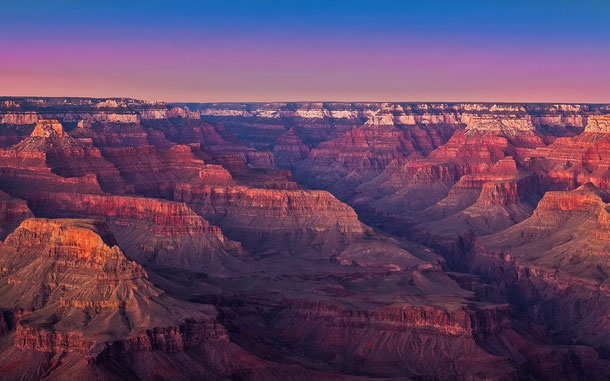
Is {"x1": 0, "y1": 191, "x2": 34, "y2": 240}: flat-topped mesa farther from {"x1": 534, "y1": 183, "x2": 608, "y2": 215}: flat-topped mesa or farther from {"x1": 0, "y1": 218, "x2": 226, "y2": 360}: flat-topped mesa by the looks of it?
{"x1": 534, "y1": 183, "x2": 608, "y2": 215}: flat-topped mesa

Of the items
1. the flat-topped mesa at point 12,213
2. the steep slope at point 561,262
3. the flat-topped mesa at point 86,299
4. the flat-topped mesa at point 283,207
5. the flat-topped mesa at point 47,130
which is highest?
the flat-topped mesa at point 47,130

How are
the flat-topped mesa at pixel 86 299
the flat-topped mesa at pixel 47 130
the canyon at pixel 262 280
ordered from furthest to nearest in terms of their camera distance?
the flat-topped mesa at pixel 47 130
the canyon at pixel 262 280
the flat-topped mesa at pixel 86 299

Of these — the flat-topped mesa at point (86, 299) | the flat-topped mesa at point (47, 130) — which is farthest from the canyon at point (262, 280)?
the flat-topped mesa at point (47, 130)

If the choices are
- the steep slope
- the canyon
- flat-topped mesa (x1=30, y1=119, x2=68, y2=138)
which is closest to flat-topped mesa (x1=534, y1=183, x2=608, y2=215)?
the steep slope

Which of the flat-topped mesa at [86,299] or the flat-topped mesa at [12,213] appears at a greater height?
the flat-topped mesa at [86,299]

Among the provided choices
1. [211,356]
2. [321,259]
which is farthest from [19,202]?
[211,356]

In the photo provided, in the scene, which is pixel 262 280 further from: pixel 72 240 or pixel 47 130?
pixel 47 130

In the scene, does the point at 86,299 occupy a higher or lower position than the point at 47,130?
lower

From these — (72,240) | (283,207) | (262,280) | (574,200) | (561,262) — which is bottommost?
(561,262)

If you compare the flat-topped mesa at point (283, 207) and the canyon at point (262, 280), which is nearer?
the canyon at point (262, 280)

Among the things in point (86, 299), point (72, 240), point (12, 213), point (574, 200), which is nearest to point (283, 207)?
point (12, 213)

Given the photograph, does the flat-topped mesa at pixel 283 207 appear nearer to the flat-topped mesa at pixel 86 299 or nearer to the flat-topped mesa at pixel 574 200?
the flat-topped mesa at pixel 574 200
